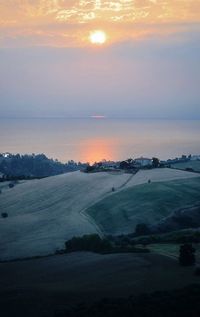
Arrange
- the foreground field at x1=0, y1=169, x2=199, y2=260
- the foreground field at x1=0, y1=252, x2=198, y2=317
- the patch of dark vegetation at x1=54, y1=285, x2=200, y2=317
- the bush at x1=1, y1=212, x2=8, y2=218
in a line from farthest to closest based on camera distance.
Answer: the bush at x1=1, y1=212, x2=8, y2=218, the foreground field at x1=0, y1=169, x2=199, y2=260, the foreground field at x1=0, y1=252, x2=198, y2=317, the patch of dark vegetation at x1=54, y1=285, x2=200, y2=317

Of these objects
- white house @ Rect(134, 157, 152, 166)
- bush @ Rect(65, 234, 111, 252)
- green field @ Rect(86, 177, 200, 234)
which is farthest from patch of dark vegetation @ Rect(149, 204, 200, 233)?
white house @ Rect(134, 157, 152, 166)

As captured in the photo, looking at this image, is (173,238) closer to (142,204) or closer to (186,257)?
(186,257)

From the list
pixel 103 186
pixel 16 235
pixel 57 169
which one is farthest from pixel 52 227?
pixel 57 169

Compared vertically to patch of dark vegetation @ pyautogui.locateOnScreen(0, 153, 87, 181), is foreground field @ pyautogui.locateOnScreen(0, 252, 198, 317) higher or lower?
lower

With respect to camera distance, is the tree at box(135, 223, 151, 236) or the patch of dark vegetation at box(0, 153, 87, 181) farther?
the patch of dark vegetation at box(0, 153, 87, 181)

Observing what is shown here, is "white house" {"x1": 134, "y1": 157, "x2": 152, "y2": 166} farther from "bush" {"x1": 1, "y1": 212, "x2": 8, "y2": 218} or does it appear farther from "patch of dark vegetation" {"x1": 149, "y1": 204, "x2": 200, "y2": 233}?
"patch of dark vegetation" {"x1": 149, "y1": 204, "x2": 200, "y2": 233}

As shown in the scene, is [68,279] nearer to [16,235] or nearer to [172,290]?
[172,290]

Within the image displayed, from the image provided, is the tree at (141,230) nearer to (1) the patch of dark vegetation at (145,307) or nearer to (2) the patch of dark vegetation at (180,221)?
(2) the patch of dark vegetation at (180,221)

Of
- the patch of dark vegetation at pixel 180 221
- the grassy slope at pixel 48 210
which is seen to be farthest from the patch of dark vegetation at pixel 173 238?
the grassy slope at pixel 48 210
